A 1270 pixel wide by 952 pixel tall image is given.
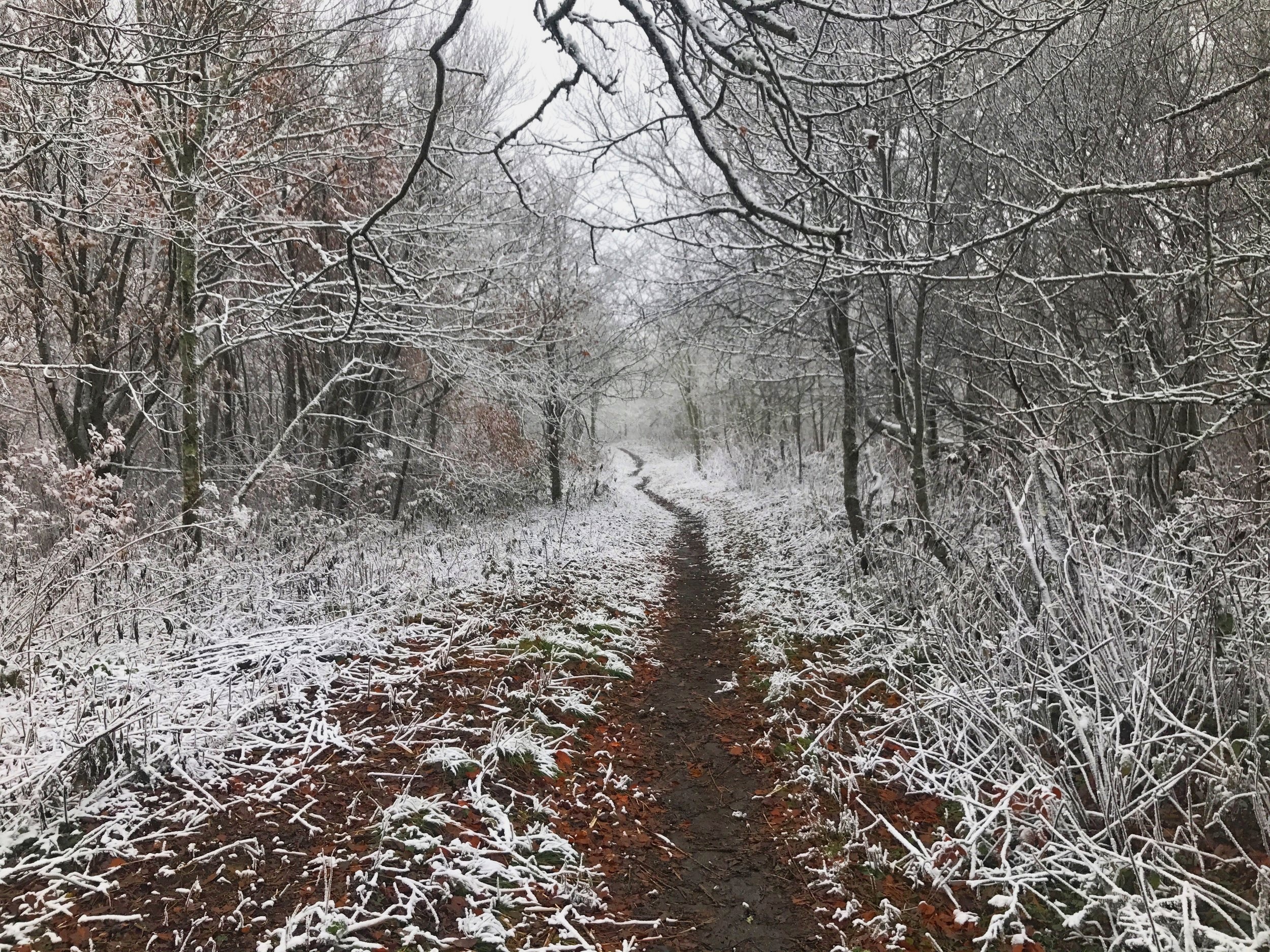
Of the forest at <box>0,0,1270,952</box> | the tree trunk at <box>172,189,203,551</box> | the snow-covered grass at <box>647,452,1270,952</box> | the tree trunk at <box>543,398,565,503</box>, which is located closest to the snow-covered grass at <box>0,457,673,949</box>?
the forest at <box>0,0,1270,952</box>

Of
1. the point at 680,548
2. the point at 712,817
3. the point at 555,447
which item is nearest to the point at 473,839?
the point at 712,817

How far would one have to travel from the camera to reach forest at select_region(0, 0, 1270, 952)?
3062 millimetres

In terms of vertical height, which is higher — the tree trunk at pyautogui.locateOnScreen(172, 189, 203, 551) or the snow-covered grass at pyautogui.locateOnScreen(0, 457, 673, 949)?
the tree trunk at pyautogui.locateOnScreen(172, 189, 203, 551)

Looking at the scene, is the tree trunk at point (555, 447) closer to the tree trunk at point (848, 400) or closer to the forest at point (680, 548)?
the forest at point (680, 548)

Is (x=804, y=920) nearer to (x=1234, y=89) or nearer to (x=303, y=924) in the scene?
(x=303, y=924)

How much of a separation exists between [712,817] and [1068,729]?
208 cm

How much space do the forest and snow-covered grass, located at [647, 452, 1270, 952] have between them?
0.14 feet

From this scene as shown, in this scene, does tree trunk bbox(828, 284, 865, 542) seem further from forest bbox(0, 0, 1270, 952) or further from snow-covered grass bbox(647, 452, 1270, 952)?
snow-covered grass bbox(647, 452, 1270, 952)

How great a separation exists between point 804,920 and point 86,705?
3.93m

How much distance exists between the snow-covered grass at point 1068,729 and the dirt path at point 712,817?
0.90ft

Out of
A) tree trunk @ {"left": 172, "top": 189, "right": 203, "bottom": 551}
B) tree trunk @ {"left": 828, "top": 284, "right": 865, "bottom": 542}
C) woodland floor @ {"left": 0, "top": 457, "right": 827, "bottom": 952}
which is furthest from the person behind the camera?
tree trunk @ {"left": 828, "top": 284, "right": 865, "bottom": 542}

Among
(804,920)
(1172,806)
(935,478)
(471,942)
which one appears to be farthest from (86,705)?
(935,478)

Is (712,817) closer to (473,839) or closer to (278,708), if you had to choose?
(473,839)

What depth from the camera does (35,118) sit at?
5.13m
